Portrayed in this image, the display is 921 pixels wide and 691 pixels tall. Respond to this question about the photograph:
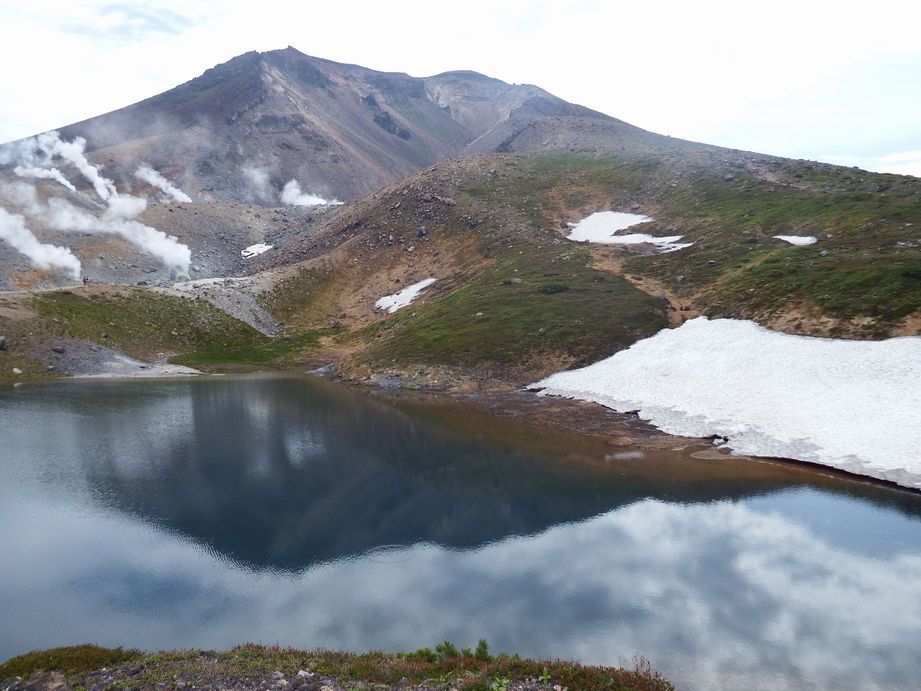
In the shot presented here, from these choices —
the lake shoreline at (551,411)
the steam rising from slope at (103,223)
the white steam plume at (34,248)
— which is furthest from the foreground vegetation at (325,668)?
the steam rising from slope at (103,223)

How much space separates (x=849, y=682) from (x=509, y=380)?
44.5 meters

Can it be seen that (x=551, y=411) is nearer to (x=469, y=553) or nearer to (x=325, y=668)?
(x=469, y=553)

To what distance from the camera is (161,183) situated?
619 ft

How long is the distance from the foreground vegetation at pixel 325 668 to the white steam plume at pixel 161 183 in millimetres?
195813

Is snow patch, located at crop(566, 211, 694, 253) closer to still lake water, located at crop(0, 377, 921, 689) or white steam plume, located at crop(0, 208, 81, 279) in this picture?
still lake water, located at crop(0, 377, 921, 689)

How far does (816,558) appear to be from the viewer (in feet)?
81.0

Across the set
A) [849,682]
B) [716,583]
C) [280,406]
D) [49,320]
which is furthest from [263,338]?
[849,682]

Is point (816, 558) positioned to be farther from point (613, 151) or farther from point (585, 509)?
point (613, 151)

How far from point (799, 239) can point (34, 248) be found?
433ft

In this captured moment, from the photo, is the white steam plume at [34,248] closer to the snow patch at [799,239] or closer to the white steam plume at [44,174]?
the white steam plume at [44,174]

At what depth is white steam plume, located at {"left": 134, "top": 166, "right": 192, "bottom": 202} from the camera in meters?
186

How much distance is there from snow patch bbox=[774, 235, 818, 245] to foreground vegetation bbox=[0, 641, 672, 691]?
73.8 meters

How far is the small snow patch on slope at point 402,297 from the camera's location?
318 ft

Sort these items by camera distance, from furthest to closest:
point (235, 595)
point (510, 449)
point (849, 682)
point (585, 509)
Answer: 1. point (510, 449)
2. point (585, 509)
3. point (235, 595)
4. point (849, 682)
